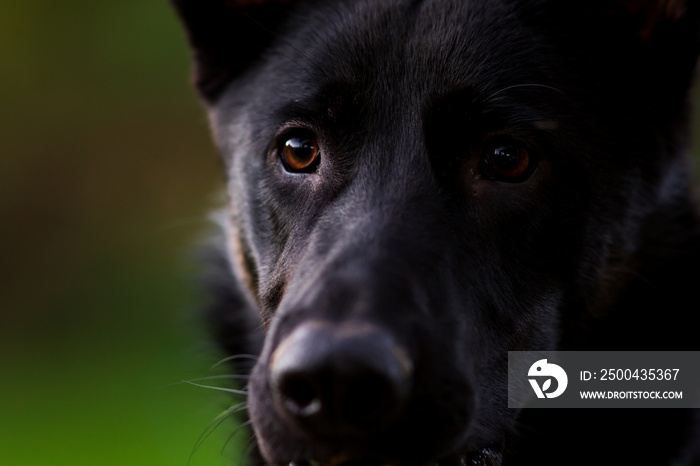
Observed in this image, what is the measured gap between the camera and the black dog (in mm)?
1636

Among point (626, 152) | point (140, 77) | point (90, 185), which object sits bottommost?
point (90, 185)

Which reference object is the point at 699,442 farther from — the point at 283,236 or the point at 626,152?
the point at 283,236

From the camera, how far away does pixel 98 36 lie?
23.7 feet

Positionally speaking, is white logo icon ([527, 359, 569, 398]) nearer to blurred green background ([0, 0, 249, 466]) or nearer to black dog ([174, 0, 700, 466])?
black dog ([174, 0, 700, 466])

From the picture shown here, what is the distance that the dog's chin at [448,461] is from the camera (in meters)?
1.62

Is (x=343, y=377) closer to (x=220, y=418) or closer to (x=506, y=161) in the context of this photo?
(x=506, y=161)

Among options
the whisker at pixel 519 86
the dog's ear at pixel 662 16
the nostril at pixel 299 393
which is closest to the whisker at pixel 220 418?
the nostril at pixel 299 393

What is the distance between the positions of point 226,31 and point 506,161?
121cm

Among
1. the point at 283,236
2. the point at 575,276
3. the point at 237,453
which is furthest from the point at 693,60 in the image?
the point at 237,453

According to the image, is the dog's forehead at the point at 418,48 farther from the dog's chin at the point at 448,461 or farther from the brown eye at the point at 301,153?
the dog's chin at the point at 448,461

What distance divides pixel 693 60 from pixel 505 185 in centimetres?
81

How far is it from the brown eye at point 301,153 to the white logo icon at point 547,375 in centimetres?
87

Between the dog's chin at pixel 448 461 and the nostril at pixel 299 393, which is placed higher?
the nostril at pixel 299 393

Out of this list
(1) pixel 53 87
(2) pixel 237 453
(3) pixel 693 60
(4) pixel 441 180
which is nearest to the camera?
(4) pixel 441 180
